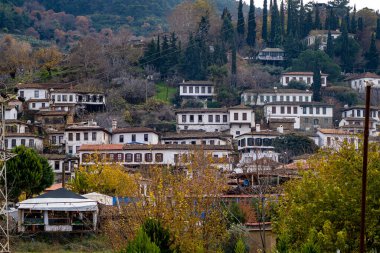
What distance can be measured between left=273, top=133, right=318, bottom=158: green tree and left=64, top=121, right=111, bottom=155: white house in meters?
14.3

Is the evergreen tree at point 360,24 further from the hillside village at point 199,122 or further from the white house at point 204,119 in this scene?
the white house at point 204,119

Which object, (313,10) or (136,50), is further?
(313,10)

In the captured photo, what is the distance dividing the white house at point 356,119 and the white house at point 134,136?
17992 millimetres

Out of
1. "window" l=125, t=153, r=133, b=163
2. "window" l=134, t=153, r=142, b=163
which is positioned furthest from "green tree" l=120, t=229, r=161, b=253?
"window" l=134, t=153, r=142, b=163

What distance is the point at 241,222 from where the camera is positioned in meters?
38.5

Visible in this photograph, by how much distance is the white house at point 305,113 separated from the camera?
9038cm

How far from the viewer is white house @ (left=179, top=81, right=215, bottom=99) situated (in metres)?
96.0

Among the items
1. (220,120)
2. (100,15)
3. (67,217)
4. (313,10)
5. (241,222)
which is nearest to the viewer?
(241,222)

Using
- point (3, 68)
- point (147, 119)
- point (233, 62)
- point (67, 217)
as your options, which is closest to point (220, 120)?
point (147, 119)

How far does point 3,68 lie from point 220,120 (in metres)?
33.2

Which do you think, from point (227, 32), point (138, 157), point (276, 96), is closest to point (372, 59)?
point (227, 32)

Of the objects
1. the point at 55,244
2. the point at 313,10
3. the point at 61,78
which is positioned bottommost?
the point at 55,244

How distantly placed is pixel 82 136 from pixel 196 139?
9.54 m

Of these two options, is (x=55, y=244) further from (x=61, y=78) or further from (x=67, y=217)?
(x=61, y=78)
